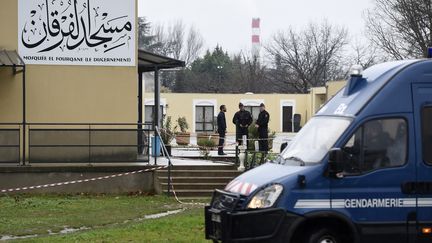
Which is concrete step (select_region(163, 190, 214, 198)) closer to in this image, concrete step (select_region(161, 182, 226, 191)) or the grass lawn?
concrete step (select_region(161, 182, 226, 191))

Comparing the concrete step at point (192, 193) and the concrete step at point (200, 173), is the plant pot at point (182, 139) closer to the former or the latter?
the concrete step at point (200, 173)

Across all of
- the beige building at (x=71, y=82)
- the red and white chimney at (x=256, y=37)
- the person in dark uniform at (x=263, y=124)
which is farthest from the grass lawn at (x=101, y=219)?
the red and white chimney at (x=256, y=37)

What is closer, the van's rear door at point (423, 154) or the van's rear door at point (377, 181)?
the van's rear door at point (377, 181)

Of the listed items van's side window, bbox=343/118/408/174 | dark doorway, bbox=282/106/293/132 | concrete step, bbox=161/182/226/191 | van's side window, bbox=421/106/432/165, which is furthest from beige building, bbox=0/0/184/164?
dark doorway, bbox=282/106/293/132

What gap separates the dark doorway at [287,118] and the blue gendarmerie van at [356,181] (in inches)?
2071

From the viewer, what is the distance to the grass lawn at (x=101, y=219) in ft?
39.1

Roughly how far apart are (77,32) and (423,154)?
13.5m

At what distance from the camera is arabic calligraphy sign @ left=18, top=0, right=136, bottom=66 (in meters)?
20.5

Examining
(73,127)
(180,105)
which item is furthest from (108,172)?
(180,105)

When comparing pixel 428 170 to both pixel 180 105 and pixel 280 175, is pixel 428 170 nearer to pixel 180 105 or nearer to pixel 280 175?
pixel 280 175

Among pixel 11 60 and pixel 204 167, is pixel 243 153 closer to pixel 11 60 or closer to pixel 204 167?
pixel 204 167

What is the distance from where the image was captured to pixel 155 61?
75.4 feet

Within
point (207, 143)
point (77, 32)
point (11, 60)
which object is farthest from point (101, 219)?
point (207, 143)

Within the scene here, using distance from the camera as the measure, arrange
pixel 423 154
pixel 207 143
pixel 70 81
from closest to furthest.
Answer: pixel 423 154
pixel 70 81
pixel 207 143
